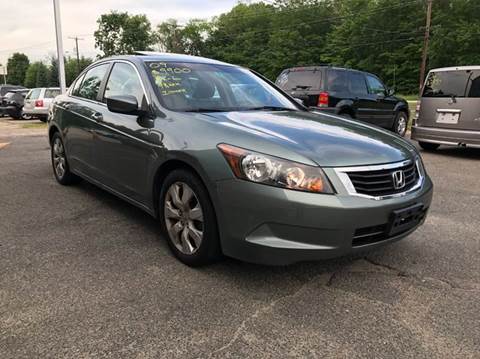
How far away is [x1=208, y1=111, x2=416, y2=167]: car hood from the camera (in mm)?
2852

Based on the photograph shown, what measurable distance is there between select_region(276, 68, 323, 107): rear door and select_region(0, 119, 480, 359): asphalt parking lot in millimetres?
6309

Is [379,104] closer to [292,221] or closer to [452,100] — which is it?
[452,100]

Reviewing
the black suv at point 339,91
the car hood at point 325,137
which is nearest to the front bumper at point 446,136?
the black suv at point 339,91

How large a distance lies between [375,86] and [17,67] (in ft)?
433

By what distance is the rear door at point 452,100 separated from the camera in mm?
7953

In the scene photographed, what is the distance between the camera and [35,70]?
114438 millimetres

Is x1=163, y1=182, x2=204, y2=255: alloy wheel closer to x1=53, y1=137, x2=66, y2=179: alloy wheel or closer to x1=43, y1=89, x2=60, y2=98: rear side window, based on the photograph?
x1=53, y1=137, x2=66, y2=179: alloy wheel

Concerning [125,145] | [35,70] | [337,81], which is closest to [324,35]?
[337,81]

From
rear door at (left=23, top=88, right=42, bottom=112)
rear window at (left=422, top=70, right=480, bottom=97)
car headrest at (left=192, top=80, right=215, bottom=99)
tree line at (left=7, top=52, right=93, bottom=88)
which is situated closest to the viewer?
car headrest at (left=192, top=80, right=215, bottom=99)

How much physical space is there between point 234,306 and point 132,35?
79.9 m

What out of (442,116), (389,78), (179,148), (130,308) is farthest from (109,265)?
(389,78)

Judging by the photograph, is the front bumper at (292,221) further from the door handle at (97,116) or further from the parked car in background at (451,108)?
the parked car in background at (451,108)

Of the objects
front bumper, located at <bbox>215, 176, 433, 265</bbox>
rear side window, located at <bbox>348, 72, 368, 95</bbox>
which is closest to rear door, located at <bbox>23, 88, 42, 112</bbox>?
rear side window, located at <bbox>348, 72, 368, 95</bbox>

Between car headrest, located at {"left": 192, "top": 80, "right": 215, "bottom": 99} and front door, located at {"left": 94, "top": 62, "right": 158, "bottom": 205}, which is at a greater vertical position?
car headrest, located at {"left": 192, "top": 80, "right": 215, "bottom": 99}
